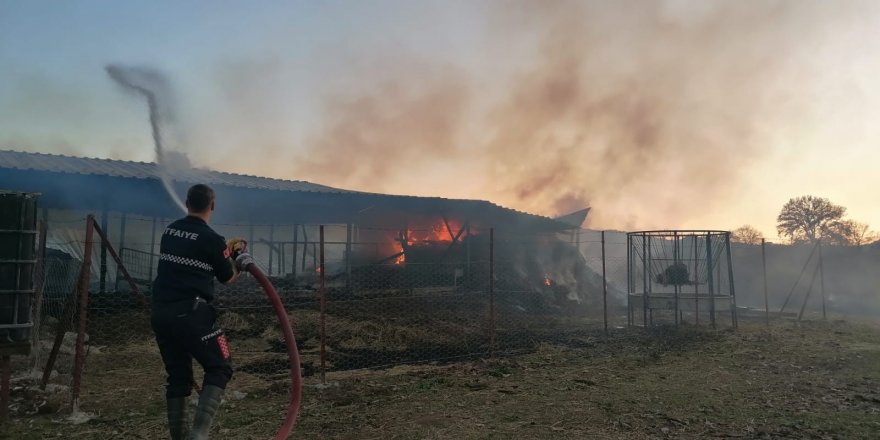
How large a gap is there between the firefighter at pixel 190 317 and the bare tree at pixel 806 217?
5150 centimetres

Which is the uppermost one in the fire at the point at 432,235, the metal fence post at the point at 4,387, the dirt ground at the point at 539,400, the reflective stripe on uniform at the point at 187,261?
the fire at the point at 432,235

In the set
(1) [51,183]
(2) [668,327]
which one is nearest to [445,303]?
(2) [668,327]

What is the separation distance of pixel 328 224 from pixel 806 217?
46908 mm

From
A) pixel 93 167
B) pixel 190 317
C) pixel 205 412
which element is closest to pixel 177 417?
pixel 205 412

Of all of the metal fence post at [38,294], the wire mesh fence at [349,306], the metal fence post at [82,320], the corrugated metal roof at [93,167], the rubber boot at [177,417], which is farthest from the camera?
the corrugated metal roof at [93,167]

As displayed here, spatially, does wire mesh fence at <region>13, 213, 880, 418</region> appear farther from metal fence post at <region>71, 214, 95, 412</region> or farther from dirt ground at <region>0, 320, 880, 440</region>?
dirt ground at <region>0, 320, 880, 440</region>

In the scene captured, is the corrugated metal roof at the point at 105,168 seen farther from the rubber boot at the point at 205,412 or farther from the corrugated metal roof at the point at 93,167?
the rubber boot at the point at 205,412

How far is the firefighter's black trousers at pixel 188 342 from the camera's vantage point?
3242 millimetres

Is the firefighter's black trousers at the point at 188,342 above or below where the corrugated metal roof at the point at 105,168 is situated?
below

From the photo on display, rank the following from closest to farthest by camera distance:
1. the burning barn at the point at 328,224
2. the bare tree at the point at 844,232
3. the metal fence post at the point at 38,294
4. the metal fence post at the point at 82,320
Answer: the metal fence post at the point at 82,320 → the metal fence post at the point at 38,294 → the burning barn at the point at 328,224 → the bare tree at the point at 844,232

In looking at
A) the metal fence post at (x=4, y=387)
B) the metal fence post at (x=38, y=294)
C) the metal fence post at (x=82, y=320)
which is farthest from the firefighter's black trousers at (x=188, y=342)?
the metal fence post at (x=38, y=294)

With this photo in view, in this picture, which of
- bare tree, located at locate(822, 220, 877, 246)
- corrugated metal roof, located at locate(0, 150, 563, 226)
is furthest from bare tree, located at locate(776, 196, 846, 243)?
corrugated metal roof, located at locate(0, 150, 563, 226)

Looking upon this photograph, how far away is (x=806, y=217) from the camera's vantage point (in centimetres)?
4644

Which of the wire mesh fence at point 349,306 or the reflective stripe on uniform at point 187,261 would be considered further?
the wire mesh fence at point 349,306
